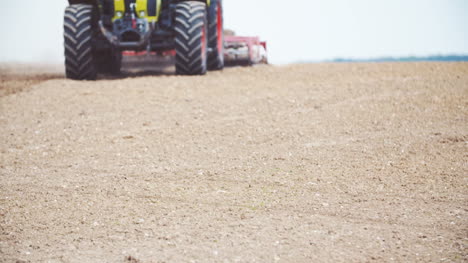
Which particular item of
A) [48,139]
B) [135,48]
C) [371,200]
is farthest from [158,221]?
[135,48]

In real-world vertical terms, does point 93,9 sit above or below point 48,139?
above

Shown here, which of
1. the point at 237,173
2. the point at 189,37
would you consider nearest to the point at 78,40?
the point at 189,37

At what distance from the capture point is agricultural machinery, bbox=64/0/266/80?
26.9 ft

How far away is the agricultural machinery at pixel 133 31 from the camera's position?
26.9 feet

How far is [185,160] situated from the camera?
4184 mm

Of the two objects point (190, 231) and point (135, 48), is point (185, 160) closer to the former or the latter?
point (190, 231)

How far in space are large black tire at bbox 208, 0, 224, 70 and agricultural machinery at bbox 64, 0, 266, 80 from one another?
1.24m

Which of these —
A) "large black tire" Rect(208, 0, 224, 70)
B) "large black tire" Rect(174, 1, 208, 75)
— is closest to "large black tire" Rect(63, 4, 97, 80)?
"large black tire" Rect(174, 1, 208, 75)

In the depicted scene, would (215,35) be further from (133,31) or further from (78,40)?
(78,40)

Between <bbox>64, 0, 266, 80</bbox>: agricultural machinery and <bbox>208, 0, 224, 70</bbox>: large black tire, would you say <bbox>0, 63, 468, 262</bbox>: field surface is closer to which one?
<bbox>64, 0, 266, 80</bbox>: agricultural machinery

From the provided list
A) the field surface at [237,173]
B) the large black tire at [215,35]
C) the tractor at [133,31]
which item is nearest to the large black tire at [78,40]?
the tractor at [133,31]

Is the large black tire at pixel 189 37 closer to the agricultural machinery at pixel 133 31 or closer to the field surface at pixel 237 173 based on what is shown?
the agricultural machinery at pixel 133 31

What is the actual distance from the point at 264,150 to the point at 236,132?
0.69 metres

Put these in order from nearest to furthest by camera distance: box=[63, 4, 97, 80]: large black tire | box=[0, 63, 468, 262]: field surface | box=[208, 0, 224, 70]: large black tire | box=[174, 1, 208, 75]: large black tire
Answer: box=[0, 63, 468, 262]: field surface, box=[63, 4, 97, 80]: large black tire, box=[174, 1, 208, 75]: large black tire, box=[208, 0, 224, 70]: large black tire
